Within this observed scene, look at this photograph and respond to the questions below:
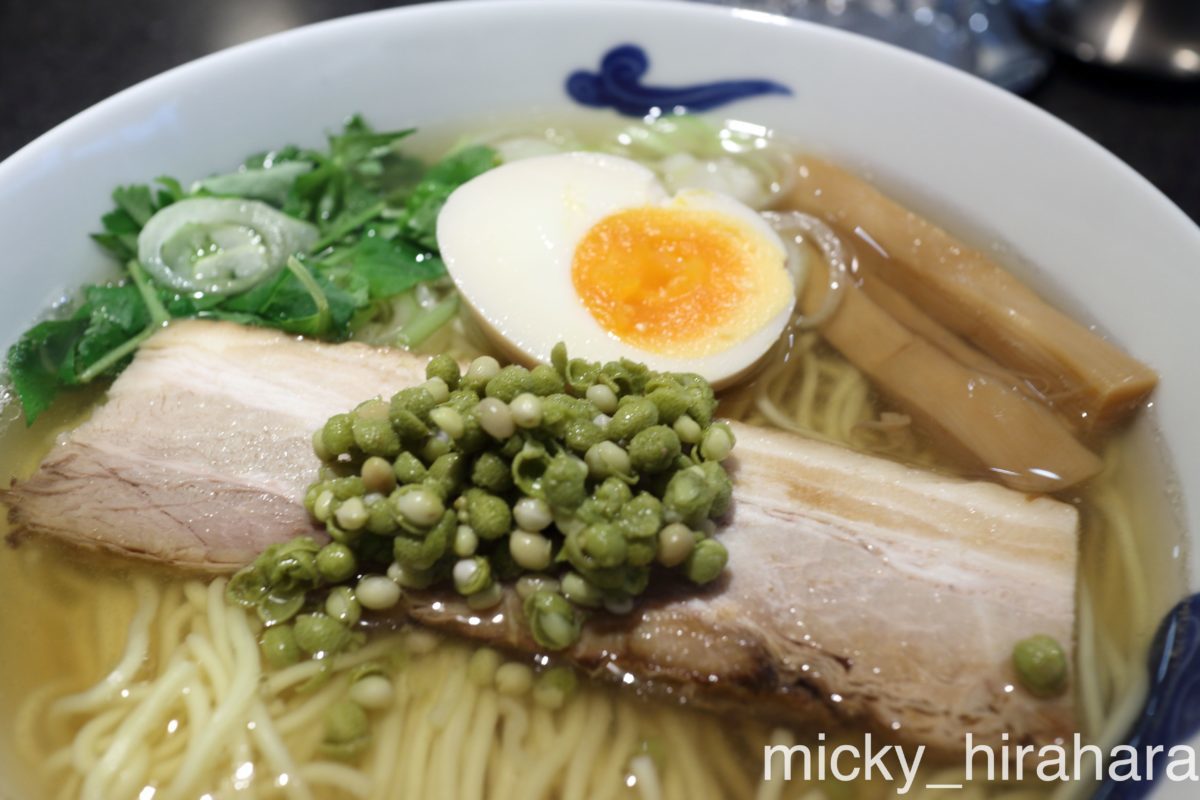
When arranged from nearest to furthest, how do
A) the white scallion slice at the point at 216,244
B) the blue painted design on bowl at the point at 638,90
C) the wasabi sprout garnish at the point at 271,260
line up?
the wasabi sprout garnish at the point at 271,260, the white scallion slice at the point at 216,244, the blue painted design on bowl at the point at 638,90

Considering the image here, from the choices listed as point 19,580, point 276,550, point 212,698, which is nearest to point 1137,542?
point 276,550

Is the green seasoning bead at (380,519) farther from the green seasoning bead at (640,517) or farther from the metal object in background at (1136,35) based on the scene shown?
the metal object in background at (1136,35)

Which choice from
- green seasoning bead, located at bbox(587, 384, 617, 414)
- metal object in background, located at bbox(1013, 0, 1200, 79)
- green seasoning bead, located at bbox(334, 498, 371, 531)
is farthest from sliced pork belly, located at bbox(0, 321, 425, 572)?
metal object in background, located at bbox(1013, 0, 1200, 79)

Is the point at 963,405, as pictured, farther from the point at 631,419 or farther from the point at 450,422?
the point at 450,422

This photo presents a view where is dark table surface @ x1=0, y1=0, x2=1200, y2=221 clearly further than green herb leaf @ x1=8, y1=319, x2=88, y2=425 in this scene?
Yes

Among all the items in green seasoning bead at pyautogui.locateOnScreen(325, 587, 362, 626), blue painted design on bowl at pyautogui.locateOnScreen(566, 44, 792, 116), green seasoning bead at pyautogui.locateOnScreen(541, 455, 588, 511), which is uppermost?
blue painted design on bowl at pyautogui.locateOnScreen(566, 44, 792, 116)

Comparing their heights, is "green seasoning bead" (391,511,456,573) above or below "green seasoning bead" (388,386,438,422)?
below

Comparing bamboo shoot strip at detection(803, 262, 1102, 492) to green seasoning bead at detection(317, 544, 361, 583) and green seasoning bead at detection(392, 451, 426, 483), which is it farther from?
green seasoning bead at detection(317, 544, 361, 583)

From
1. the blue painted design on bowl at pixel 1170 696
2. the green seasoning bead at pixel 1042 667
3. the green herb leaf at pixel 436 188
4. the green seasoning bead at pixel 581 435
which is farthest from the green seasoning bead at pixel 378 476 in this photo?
the blue painted design on bowl at pixel 1170 696
